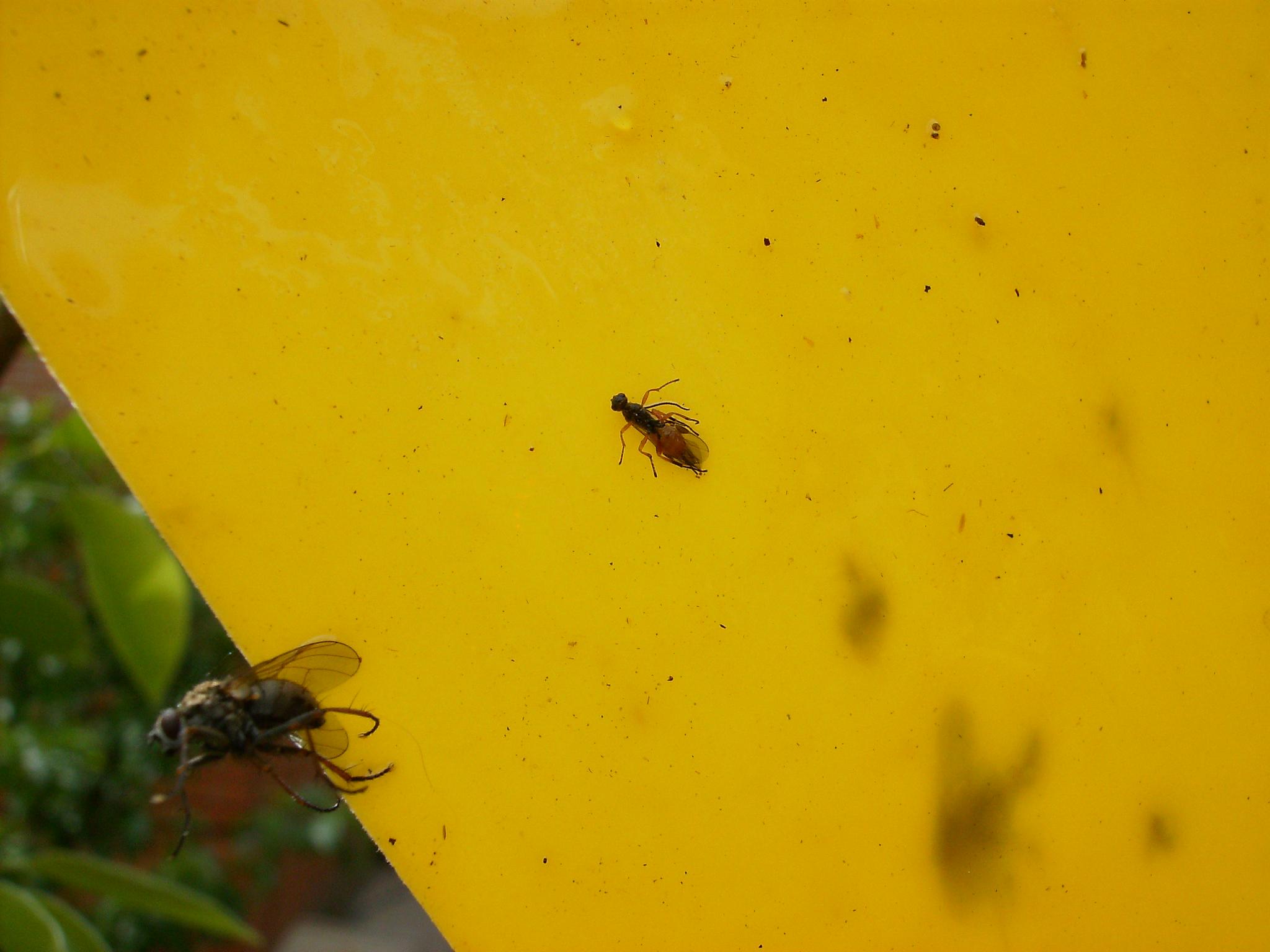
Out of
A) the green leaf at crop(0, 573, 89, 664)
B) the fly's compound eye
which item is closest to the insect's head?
the fly's compound eye

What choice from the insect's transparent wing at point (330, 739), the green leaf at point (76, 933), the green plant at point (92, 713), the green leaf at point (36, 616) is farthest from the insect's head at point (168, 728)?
the green leaf at point (36, 616)

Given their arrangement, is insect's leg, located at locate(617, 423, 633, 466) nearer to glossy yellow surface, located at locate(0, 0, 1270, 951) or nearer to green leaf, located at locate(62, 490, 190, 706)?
glossy yellow surface, located at locate(0, 0, 1270, 951)

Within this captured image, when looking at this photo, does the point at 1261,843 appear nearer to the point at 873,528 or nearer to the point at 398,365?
the point at 873,528

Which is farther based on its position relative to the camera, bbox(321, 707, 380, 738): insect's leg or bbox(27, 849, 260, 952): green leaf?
bbox(27, 849, 260, 952): green leaf

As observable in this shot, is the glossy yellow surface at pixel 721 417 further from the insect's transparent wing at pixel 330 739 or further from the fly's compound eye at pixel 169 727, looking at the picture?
the fly's compound eye at pixel 169 727

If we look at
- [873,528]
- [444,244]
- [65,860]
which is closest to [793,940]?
[873,528]

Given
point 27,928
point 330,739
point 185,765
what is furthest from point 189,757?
point 27,928

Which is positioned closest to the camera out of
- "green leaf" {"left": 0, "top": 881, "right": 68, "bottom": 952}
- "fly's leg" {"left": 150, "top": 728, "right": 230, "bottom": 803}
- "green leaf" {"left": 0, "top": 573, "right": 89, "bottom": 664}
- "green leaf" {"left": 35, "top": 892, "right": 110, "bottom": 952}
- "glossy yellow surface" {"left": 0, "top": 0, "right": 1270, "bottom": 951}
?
"glossy yellow surface" {"left": 0, "top": 0, "right": 1270, "bottom": 951}
